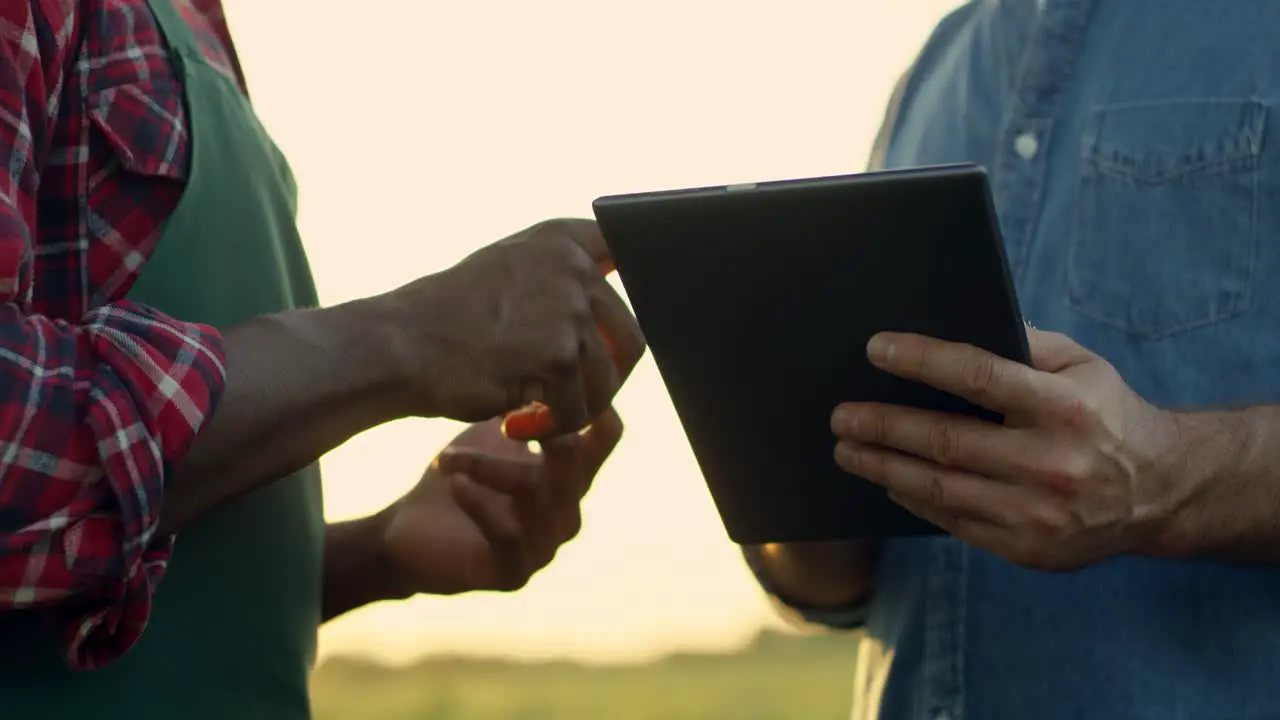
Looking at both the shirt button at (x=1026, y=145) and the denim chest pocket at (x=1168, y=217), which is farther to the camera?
the shirt button at (x=1026, y=145)

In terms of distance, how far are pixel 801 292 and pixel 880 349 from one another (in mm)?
92

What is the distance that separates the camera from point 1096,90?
5.74ft

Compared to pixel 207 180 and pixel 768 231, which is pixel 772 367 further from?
pixel 207 180

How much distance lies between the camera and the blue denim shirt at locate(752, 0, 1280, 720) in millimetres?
1570

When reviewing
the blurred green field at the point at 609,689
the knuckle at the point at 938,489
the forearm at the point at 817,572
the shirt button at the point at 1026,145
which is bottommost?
the blurred green field at the point at 609,689

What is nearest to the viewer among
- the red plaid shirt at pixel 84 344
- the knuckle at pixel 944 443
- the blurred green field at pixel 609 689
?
the red plaid shirt at pixel 84 344

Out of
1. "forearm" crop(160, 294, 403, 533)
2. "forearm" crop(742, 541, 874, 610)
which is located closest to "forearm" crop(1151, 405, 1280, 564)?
"forearm" crop(742, 541, 874, 610)

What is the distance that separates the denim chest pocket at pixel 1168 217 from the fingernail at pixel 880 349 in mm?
420

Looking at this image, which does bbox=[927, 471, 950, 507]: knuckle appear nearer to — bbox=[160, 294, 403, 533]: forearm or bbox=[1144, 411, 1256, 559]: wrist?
bbox=[1144, 411, 1256, 559]: wrist

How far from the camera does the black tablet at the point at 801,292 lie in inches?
49.9

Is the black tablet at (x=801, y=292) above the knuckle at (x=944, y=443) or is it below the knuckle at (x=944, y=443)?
above

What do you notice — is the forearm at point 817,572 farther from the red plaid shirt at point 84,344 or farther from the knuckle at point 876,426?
the red plaid shirt at point 84,344

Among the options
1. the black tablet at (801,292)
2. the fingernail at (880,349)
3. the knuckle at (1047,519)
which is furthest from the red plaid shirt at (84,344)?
the knuckle at (1047,519)

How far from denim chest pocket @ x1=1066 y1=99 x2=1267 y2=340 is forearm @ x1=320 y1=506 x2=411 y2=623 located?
952 mm
